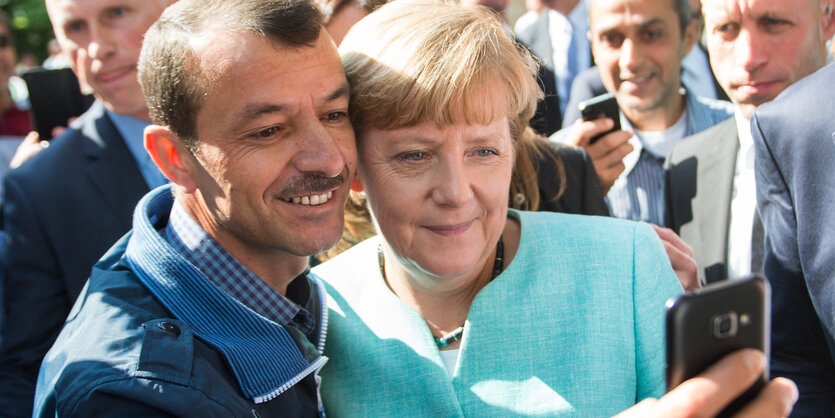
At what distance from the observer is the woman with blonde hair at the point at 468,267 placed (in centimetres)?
199

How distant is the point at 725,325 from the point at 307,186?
1.08 metres

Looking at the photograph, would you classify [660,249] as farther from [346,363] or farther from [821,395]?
[346,363]

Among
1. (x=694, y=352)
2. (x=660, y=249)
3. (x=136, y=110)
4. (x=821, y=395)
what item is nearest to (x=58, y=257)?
(x=136, y=110)

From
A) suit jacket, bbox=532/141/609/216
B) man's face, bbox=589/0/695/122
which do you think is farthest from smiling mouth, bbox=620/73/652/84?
suit jacket, bbox=532/141/609/216

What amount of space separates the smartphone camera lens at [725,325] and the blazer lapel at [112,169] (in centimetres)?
228

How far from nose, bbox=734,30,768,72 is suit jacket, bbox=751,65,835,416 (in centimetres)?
87

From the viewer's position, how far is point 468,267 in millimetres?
2062

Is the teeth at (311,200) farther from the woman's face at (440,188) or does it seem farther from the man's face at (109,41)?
the man's face at (109,41)

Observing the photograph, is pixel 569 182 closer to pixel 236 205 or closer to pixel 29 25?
pixel 236 205

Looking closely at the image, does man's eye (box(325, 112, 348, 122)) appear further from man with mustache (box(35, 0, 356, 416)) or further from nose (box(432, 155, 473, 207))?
nose (box(432, 155, 473, 207))

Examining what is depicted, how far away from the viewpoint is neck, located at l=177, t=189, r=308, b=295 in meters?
2.00

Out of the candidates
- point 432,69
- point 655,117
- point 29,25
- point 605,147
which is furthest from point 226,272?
point 29,25

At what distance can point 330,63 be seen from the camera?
198cm

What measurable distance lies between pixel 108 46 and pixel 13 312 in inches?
45.7
